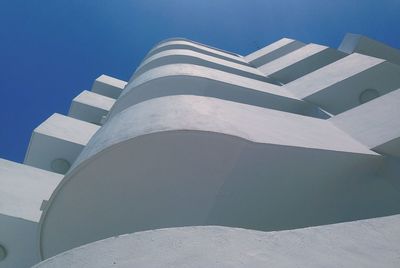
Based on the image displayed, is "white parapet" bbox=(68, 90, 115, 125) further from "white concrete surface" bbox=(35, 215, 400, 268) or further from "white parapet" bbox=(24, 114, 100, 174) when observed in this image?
"white concrete surface" bbox=(35, 215, 400, 268)

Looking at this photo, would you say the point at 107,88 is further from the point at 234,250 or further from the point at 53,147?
the point at 234,250

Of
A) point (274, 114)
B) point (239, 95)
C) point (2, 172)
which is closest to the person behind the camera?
point (274, 114)

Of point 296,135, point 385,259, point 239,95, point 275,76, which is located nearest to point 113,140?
point 296,135

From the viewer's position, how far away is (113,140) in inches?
175

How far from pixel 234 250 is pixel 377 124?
3.83 metres

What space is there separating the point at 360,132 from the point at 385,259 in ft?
11.1

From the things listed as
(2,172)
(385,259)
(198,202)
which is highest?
(385,259)

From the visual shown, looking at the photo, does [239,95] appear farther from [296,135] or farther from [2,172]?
[2,172]

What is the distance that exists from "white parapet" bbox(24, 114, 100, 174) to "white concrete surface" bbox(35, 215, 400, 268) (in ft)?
23.5

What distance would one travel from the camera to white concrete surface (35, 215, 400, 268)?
206cm

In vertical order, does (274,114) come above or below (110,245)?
above

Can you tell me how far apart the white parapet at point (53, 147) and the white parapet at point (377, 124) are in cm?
553

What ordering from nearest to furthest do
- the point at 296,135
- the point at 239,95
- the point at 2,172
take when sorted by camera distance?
the point at 296,135 → the point at 2,172 → the point at 239,95

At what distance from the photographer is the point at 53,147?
31.1 feet
